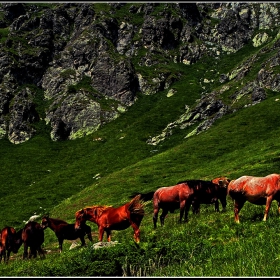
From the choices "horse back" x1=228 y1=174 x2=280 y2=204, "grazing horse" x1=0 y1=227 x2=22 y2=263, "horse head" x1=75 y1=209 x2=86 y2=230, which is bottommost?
"grazing horse" x1=0 y1=227 x2=22 y2=263

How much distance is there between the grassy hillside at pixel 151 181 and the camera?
11.9 metres

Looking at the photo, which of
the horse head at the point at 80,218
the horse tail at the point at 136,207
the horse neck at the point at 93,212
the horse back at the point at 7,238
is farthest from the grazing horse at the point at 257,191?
the horse back at the point at 7,238

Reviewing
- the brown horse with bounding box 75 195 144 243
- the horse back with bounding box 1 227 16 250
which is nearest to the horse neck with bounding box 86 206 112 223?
the brown horse with bounding box 75 195 144 243

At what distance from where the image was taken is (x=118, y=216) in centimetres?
1866

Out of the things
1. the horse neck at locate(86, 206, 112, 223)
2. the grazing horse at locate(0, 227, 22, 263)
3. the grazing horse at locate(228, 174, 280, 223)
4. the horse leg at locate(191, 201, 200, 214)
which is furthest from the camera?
the grazing horse at locate(0, 227, 22, 263)

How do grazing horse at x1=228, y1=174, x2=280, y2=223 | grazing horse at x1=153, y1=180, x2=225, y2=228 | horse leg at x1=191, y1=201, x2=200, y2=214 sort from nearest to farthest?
1. grazing horse at x1=228, y1=174, x2=280, y2=223
2. grazing horse at x1=153, y1=180, x2=225, y2=228
3. horse leg at x1=191, y1=201, x2=200, y2=214

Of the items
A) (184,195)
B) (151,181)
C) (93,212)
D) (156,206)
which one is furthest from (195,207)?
(151,181)

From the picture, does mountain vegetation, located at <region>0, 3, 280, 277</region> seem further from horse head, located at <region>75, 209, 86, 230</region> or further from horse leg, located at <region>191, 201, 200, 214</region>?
horse head, located at <region>75, 209, 86, 230</region>

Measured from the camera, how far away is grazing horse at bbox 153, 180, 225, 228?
21.1m

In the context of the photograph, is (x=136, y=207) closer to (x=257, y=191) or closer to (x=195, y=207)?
(x=195, y=207)

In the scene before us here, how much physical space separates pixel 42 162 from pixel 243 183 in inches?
5053

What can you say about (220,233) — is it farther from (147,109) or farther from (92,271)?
(147,109)

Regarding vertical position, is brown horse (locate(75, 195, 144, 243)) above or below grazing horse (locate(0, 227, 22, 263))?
above

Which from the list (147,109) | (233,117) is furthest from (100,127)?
(233,117)
